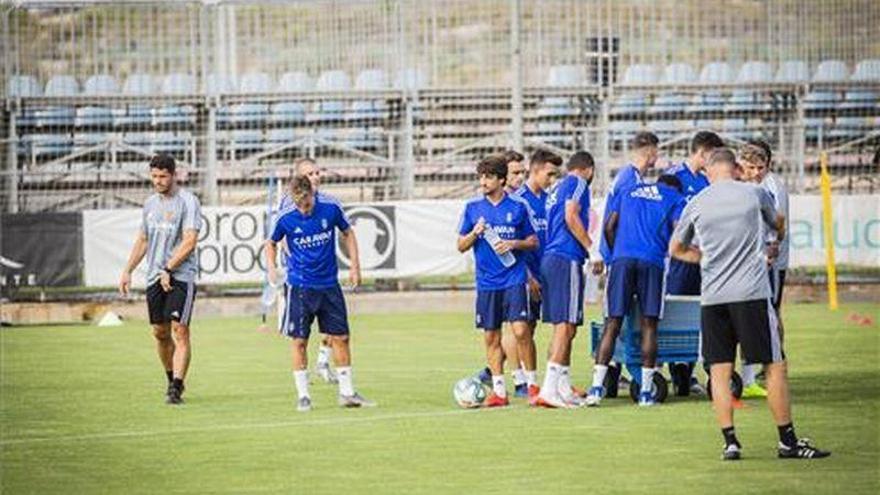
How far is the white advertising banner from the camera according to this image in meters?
33.6

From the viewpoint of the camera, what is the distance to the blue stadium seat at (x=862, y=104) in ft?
119

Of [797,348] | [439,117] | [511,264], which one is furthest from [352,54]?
[511,264]

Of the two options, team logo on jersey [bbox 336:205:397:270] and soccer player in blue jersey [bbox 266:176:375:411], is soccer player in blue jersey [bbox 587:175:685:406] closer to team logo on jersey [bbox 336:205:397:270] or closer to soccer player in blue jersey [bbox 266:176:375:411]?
soccer player in blue jersey [bbox 266:176:375:411]

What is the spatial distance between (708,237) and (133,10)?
906 inches

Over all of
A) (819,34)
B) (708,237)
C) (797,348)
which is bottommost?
(797,348)

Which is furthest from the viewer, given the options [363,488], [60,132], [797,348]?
[60,132]

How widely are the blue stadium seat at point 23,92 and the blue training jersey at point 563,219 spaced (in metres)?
18.6

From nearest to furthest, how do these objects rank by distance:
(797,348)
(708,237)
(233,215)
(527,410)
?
(708,237)
(527,410)
(797,348)
(233,215)

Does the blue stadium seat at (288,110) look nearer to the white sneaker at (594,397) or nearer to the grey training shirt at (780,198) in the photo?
the grey training shirt at (780,198)

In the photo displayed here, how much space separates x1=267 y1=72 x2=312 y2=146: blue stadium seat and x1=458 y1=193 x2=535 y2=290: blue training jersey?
58.1ft

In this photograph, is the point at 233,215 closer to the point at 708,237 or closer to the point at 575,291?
the point at 575,291

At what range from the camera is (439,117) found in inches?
1453

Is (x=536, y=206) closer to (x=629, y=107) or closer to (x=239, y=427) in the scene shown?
(x=239, y=427)

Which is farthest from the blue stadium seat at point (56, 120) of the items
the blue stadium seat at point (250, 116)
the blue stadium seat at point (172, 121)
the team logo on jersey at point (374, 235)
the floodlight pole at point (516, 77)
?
the floodlight pole at point (516, 77)
